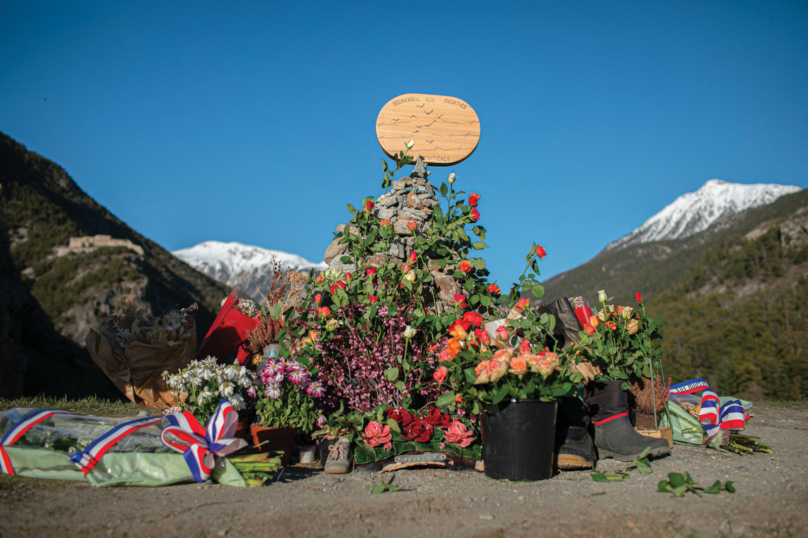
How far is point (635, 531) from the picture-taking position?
1.99m

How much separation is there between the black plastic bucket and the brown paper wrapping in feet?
8.94

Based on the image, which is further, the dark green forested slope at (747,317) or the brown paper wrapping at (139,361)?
the dark green forested slope at (747,317)

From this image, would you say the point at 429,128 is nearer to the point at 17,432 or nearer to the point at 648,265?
the point at 17,432

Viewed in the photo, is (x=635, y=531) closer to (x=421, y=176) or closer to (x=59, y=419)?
(x=59, y=419)

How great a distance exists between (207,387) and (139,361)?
54.3 inches

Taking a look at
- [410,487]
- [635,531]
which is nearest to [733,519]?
[635,531]

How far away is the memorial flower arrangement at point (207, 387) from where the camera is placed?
3031 millimetres

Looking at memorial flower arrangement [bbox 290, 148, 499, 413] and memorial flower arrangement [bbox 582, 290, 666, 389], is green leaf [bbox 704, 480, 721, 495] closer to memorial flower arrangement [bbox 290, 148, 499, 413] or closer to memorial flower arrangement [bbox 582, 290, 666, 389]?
memorial flower arrangement [bbox 582, 290, 666, 389]

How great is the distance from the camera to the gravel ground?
199 cm

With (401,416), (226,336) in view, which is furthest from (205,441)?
(226,336)

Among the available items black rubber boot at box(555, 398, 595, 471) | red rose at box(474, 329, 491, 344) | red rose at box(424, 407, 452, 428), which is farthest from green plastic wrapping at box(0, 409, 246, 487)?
black rubber boot at box(555, 398, 595, 471)

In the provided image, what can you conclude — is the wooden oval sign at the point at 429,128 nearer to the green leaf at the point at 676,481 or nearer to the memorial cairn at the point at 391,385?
the memorial cairn at the point at 391,385

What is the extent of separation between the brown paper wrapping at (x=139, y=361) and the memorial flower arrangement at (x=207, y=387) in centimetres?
104

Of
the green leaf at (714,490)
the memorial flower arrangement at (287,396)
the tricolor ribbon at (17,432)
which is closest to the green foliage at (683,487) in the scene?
the green leaf at (714,490)
